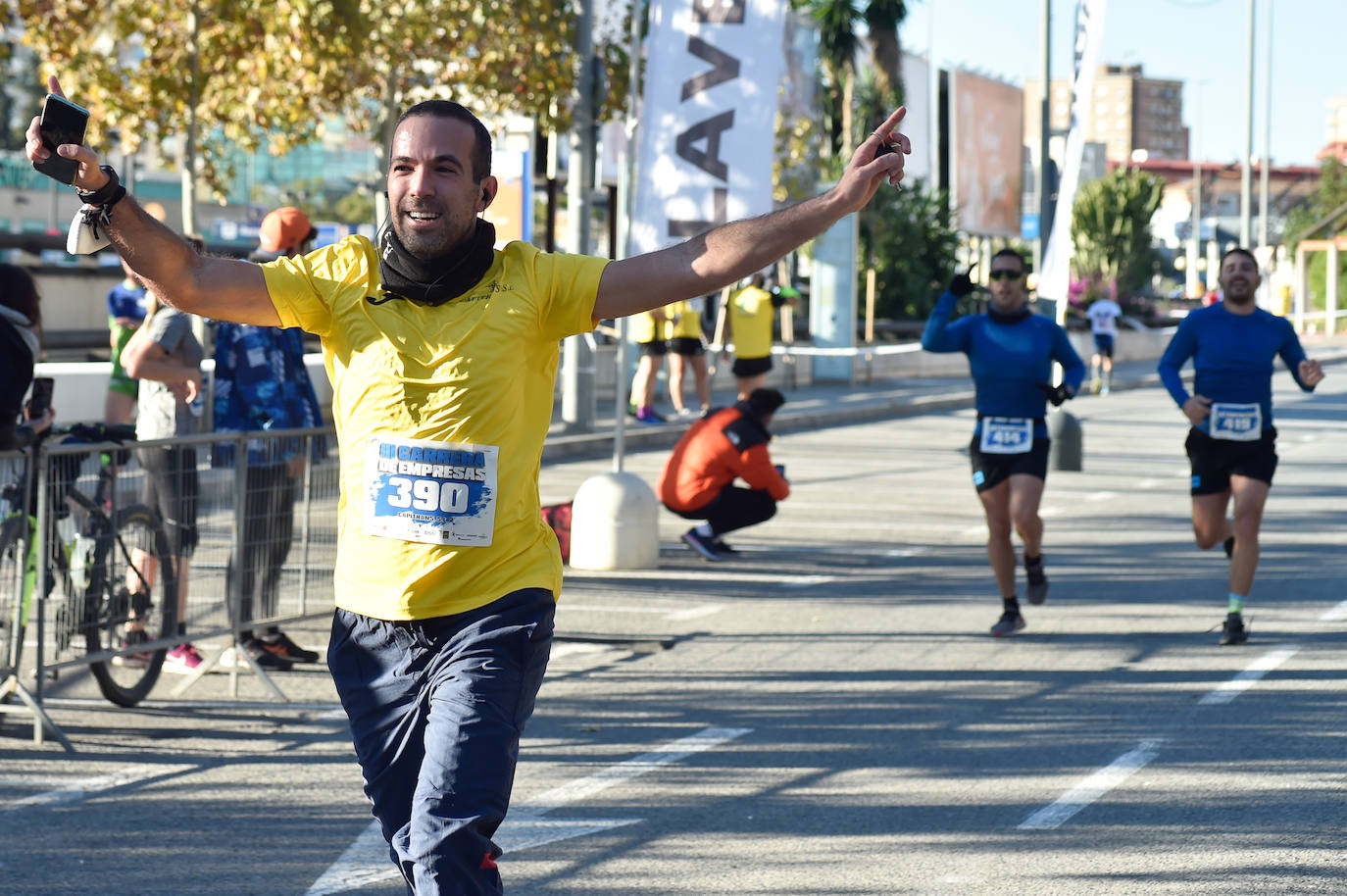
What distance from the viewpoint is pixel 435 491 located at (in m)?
3.69

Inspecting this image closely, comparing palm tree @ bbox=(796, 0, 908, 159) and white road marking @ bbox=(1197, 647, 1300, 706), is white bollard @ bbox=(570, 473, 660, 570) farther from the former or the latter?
palm tree @ bbox=(796, 0, 908, 159)

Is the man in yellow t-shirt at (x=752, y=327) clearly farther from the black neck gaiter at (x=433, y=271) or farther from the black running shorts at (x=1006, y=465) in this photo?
the black neck gaiter at (x=433, y=271)

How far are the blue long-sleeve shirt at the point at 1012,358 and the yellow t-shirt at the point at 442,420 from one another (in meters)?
5.71

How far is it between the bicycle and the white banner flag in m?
10.0

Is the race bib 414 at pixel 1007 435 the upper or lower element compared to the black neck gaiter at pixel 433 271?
lower

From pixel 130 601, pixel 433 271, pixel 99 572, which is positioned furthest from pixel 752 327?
pixel 433 271

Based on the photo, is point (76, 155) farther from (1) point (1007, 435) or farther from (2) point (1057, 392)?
(2) point (1057, 392)

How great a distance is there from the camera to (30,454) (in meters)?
6.86

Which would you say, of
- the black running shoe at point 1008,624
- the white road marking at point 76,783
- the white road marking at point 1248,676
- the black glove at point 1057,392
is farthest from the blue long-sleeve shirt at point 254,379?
the white road marking at point 1248,676

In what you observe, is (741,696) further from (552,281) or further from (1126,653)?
(552,281)

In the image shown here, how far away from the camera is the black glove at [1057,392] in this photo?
9.36m

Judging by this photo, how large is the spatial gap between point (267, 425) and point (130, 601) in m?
1.12

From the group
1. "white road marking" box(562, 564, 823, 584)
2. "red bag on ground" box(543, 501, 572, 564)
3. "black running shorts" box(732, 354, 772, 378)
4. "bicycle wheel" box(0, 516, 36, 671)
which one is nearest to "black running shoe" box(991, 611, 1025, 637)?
"white road marking" box(562, 564, 823, 584)

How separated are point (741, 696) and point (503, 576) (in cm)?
418
